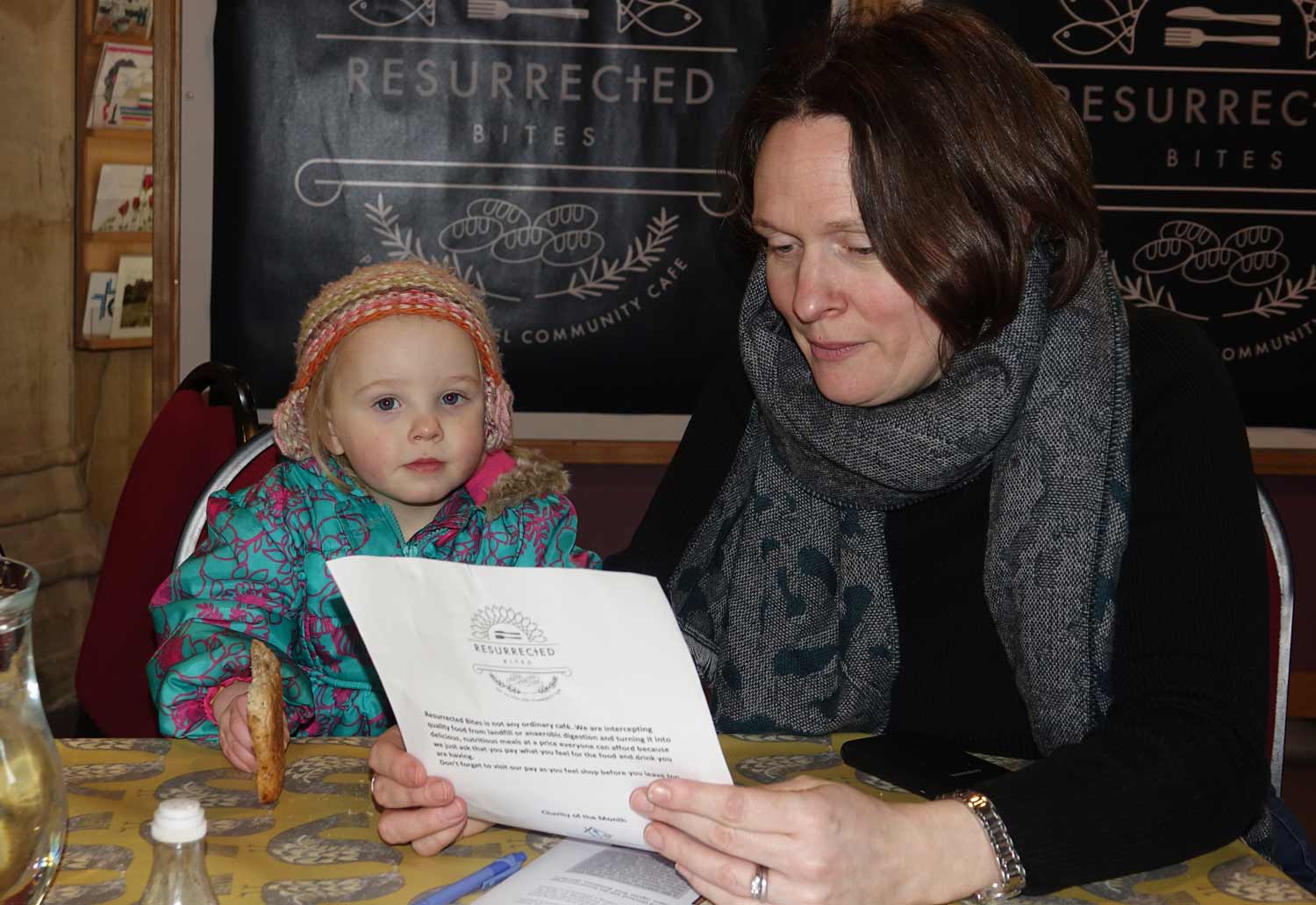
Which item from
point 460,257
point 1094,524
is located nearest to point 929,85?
point 1094,524

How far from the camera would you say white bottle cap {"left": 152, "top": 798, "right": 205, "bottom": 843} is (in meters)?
0.88

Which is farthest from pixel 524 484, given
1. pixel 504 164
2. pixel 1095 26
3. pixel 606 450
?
pixel 1095 26

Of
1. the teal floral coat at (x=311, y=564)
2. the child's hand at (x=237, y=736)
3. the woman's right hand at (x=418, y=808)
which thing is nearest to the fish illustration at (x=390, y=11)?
the teal floral coat at (x=311, y=564)

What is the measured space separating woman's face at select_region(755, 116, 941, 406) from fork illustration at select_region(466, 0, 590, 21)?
180 centimetres

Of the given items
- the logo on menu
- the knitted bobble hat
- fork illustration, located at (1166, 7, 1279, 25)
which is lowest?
the logo on menu

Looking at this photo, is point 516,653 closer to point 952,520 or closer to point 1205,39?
point 952,520

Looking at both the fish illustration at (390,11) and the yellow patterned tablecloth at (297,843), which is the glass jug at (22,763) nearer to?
the yellow patterned tablecloth at (297,843)

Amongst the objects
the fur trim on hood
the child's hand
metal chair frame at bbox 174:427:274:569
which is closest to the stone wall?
metal chair frame at bbox 174:427:274:569

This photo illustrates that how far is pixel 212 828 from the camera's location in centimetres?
128

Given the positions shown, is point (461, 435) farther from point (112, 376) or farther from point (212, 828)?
point (112, 376)

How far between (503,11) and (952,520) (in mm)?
2007

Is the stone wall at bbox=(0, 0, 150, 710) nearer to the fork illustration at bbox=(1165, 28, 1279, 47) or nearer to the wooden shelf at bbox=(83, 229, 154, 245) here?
the wooden shelf at bbox=(83, 229, 154, 245)

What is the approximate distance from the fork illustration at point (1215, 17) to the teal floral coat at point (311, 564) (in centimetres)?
228

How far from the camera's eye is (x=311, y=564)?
1880mm
